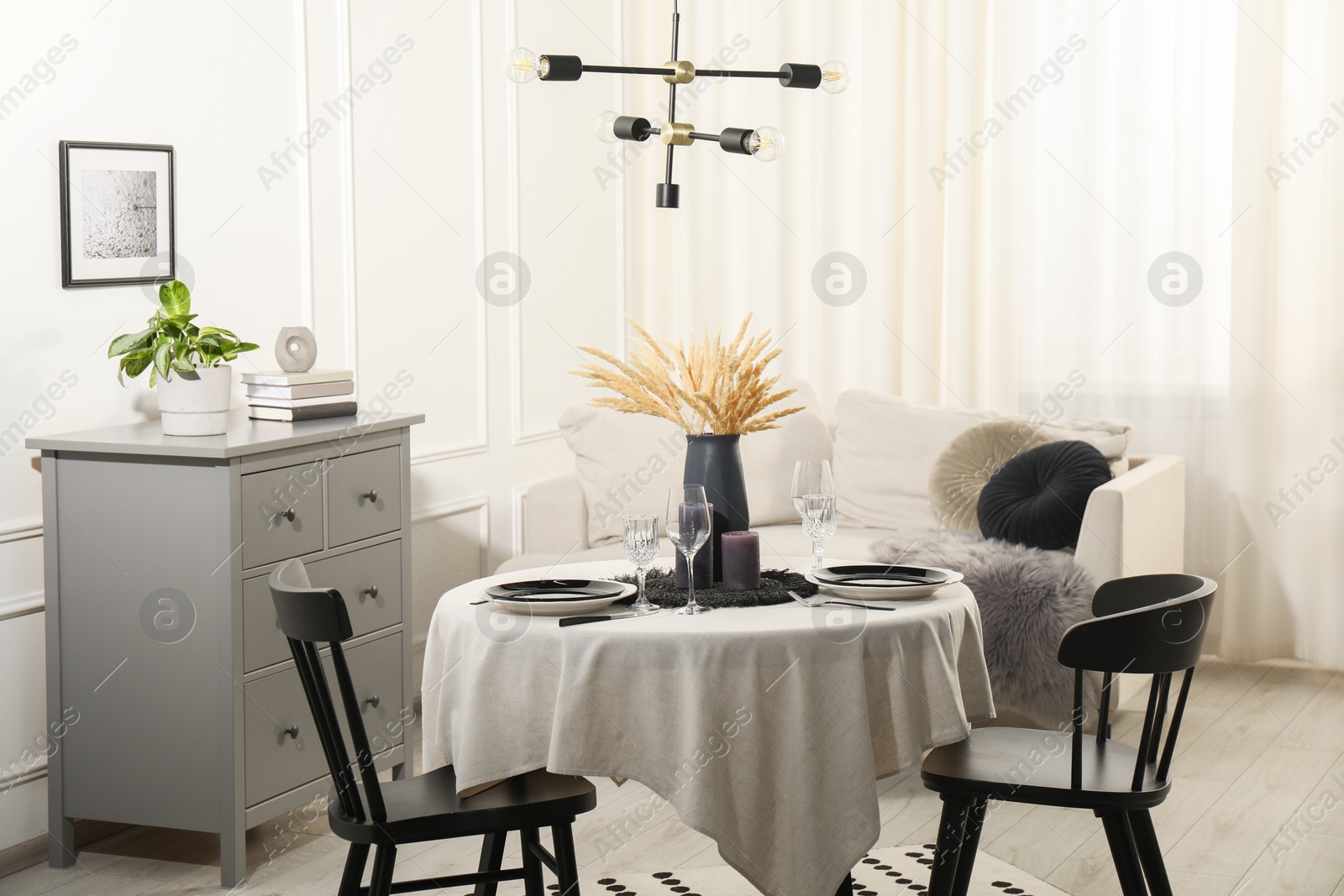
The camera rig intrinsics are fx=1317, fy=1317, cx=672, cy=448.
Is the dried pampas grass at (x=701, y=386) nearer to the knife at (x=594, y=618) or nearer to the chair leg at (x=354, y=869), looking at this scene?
the knife at (x=594, y=618)

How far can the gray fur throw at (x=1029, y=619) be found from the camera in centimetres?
330

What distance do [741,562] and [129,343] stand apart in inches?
59.3

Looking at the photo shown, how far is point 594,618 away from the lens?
2111mm

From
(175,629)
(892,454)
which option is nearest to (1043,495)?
(892,454)

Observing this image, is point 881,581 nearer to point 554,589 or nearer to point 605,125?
point 554,589

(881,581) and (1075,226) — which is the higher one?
(1075,226)

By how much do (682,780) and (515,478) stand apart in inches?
106

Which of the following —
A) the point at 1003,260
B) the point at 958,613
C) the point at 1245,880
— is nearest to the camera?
the point at 958,613

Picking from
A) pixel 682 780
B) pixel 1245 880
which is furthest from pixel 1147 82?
pixel 682 780

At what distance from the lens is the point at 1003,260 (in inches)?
188

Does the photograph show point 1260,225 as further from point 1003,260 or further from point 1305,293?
point 1003,260

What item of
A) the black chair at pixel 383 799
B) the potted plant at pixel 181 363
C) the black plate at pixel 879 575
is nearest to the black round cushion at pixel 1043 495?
the black plate at pixel 879 575

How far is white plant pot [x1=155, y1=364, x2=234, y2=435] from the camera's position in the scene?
2887 millimetres

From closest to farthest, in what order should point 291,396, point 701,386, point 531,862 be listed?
point 531,862, point 701,386, point 291,396
